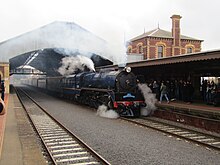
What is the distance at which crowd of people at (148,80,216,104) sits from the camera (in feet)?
44.9

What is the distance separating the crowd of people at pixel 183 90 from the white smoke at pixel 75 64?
6538 millimetres

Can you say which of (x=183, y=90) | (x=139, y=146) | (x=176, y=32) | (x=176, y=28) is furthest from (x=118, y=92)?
(x=176, y=32)

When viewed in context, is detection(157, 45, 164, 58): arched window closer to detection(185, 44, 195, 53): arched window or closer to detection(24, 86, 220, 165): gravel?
detection(185, 44, 195, 53): arched window

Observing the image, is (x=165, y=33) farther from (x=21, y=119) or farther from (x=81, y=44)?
(x=21, y=119)

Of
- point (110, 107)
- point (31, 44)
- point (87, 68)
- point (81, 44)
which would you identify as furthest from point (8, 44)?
point (110, 107)

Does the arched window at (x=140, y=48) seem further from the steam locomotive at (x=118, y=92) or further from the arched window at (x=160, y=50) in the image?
the steam locomotive at (x=118, y=92)

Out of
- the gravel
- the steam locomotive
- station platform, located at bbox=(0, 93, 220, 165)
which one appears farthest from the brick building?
the gravel

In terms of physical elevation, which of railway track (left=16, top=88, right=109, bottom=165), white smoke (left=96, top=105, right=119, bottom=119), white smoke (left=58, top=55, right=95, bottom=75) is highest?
white smoke (left=58, top=55, right=95, bottom=75)

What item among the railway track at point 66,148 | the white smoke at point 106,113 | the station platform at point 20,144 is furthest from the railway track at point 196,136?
the railway track at point 66,148

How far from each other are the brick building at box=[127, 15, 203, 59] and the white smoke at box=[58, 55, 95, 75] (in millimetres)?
8900

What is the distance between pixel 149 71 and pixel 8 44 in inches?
600

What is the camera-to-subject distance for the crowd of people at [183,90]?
539 inches

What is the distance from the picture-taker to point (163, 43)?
32.3 metres

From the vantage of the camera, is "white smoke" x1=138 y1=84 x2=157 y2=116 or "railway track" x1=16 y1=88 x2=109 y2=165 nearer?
"railway track" x1=16 y1=88 x2=109 y2=165
